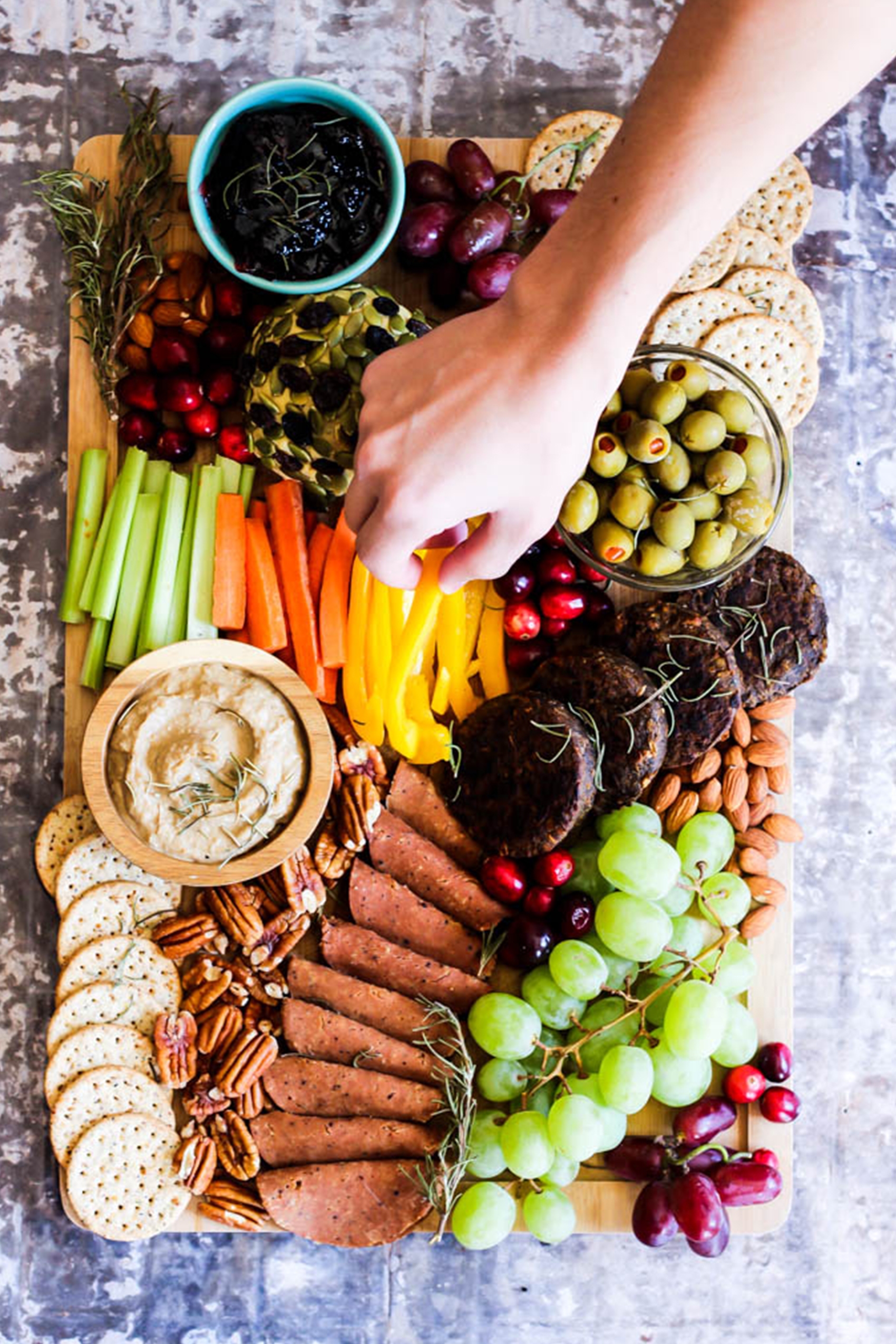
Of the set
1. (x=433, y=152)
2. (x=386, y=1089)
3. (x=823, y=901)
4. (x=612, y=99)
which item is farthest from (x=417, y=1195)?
(x=612, y=99)

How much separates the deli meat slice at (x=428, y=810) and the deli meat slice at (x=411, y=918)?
84 millimetres

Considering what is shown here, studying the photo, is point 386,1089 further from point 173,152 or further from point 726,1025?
point 173,152

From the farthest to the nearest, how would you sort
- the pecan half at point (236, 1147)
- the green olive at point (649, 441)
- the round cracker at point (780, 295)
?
the round cracker at point (780, 295), the pecan half at point (236, 1147), the green olive at point (649, 441)

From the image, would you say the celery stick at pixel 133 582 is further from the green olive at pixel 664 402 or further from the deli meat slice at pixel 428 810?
the green olive at pixel 664 402

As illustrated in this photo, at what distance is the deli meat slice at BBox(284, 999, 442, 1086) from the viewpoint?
59.7 inches

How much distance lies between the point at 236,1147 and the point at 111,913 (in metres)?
0.36

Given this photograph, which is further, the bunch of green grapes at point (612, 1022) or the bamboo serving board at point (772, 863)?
the bamboo serving board at point (772, 863)

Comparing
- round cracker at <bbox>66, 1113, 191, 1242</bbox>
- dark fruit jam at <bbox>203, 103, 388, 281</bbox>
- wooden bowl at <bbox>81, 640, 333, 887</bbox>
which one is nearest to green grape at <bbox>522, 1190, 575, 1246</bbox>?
round cracker at <bbox>66, 1113, 191, 1242</bbox>

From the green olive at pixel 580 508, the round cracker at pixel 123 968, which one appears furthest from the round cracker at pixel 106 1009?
the green olive at pixel 580 508

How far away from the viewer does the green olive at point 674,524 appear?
4.64 ft

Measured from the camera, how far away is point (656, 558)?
144 cm

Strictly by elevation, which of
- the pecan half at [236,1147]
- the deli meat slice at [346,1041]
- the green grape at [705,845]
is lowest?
the pecan half at [236,1147]

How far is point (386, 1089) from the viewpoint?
1503mm

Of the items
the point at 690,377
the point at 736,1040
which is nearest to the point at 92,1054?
the point at 736,1040
